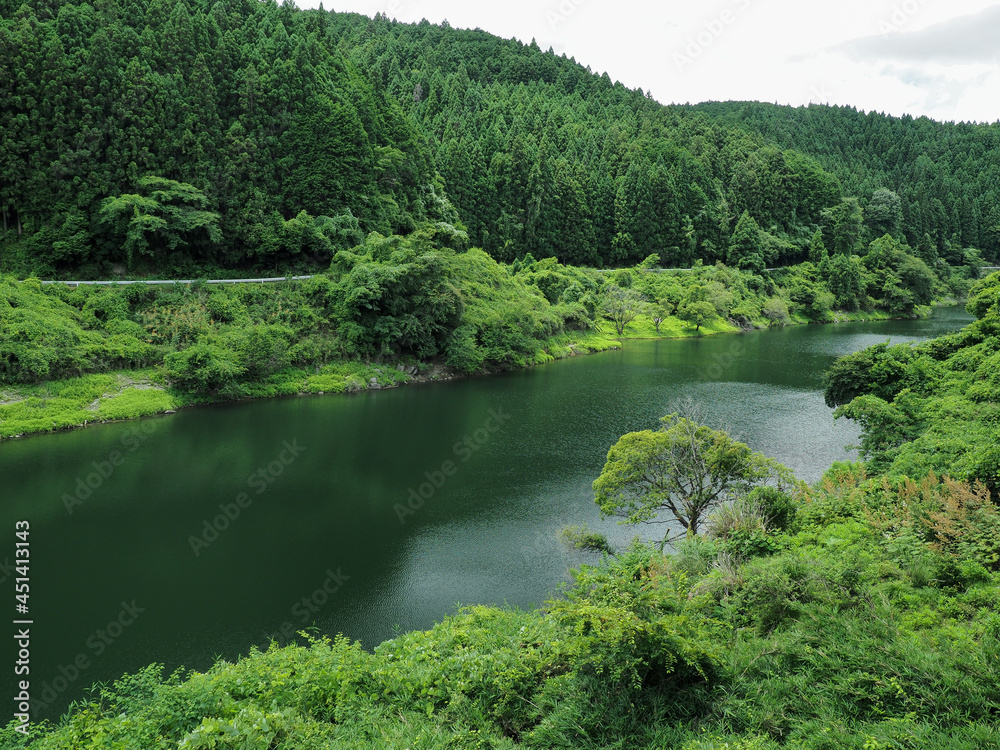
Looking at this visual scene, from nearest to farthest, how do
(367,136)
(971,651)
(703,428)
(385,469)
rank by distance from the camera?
(971,651) → (703,428) → (385,469) → (367,136)

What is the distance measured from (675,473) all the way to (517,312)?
35195 millimetres

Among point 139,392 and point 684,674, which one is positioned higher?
point 684,674

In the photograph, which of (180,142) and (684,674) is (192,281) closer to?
(180,142)

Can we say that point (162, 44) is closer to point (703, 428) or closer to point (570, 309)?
point (570, 309)

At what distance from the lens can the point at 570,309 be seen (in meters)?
64.1

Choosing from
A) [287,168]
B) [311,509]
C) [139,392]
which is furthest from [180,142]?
[311,509]

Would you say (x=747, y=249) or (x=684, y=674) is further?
(x=747, y=249)

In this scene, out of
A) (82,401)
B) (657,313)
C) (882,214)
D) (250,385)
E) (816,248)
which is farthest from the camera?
(882,214)

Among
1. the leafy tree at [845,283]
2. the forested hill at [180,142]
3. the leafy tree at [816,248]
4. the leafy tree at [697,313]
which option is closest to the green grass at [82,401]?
the forested hill at [180,142]

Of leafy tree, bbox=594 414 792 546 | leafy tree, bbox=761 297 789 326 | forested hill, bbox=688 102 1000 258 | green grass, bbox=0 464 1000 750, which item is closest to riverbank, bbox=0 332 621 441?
green grass, bbox=0 464 1000 750

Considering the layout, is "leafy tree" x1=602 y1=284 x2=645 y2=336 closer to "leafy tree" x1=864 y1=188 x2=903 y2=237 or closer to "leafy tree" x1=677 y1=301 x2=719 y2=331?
"leafy tree" x1=677 y1=301 x2=719 y2=331

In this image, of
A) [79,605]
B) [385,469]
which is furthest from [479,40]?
[79,605]

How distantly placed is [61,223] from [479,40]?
122838 mm

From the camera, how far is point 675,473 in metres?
19.4
